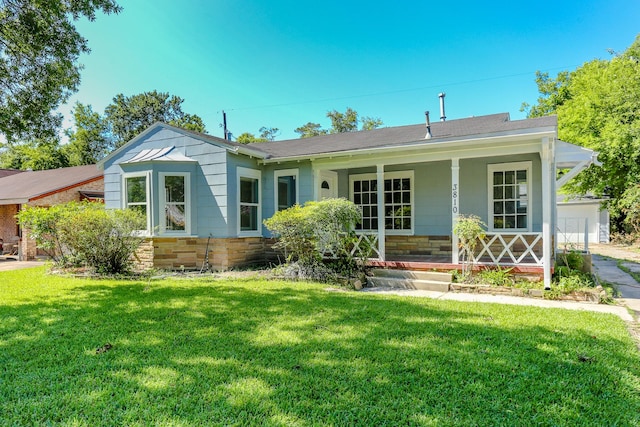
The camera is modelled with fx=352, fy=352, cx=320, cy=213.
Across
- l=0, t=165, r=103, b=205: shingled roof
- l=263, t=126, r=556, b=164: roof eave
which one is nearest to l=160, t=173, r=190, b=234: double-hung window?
l=263, t=126, r=556, b=164: roof eave

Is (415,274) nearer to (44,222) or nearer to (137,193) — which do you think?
(137,193)

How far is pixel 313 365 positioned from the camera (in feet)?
10.8

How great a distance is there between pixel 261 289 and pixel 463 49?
15.5 m

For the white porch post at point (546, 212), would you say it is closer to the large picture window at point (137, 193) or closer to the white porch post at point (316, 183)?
the white porch post at point (316, 183)

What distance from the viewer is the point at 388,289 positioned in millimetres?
7293

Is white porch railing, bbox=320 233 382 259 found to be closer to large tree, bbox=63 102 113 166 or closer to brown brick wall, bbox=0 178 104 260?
brown brick wall, bbox=0 178 104 260

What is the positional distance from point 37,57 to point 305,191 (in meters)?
6.66

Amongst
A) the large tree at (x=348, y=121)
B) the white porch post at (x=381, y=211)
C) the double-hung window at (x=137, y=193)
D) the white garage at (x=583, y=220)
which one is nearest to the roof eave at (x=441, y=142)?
the white porch post at (x=381, y=211)

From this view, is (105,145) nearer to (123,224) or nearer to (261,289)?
(123,224)

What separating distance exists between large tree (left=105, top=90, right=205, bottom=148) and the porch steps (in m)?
29.5

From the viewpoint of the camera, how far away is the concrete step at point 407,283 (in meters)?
7.17

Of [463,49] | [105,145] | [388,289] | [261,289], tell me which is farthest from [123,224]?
[105,145]

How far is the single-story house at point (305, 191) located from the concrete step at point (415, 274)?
259mm

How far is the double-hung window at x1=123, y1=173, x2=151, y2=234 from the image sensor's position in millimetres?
9456
